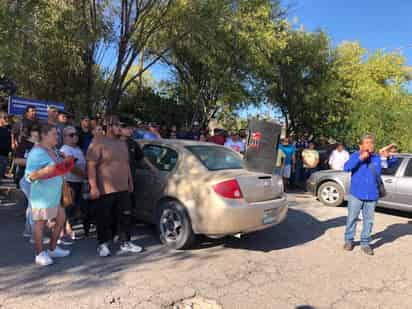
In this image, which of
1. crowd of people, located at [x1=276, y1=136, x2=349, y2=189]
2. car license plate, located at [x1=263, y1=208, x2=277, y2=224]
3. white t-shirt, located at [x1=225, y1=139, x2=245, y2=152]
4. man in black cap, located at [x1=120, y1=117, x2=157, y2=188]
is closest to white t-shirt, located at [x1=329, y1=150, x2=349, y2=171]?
crowd of people, located at [x1=276, y1=136, x2=349, y2=189]

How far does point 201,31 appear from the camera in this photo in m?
11.7

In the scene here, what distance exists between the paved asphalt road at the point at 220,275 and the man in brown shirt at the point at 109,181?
0.38 m

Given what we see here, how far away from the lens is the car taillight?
4.58 meters

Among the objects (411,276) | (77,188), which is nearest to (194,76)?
(77,188)

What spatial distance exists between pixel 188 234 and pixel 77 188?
1901mm

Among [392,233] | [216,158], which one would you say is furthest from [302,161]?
[216,158]

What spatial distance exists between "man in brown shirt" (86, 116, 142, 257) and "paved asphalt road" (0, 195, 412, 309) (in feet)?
1.23

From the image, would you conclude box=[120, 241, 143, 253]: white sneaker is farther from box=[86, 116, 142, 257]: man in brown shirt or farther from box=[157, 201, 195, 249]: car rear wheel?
box=[157, 201, 195, 249]: car rear wheel

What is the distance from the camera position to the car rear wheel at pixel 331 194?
8812 mm

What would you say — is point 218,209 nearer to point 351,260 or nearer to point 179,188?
point 179,188

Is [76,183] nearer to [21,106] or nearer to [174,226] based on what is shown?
[174,226]

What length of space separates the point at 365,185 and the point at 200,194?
2.42 meters

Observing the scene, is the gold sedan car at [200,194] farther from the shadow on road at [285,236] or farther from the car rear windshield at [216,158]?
the shadow on road at [285,236]

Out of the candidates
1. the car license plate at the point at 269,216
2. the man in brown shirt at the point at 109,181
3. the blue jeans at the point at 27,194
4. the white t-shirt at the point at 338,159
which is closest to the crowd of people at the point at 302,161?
the white t-shirt at the point at 338,159
